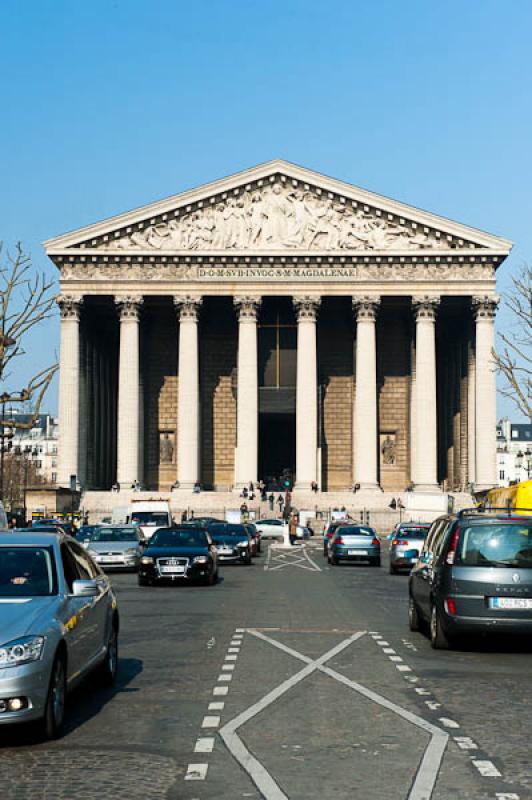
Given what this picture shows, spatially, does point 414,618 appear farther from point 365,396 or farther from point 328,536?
point 365,396

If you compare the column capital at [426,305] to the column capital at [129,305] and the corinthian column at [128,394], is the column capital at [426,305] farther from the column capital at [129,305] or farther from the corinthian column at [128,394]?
the corinthian column at [128,394]

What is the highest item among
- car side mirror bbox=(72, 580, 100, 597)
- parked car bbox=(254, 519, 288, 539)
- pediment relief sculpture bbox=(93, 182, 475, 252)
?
pediment relief sculpture bbox=(93, 182, 475, 252)

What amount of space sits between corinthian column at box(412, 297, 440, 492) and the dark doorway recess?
11789 mm

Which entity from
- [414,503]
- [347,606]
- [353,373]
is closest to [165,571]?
[347,606]

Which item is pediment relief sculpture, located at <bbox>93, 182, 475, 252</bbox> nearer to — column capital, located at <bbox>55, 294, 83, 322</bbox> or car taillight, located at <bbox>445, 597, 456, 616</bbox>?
column capital, located at <bbox>55, 294, 83, 322</bbox>

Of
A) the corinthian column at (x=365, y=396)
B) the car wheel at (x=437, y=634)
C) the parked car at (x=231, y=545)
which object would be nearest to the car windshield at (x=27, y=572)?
the car wheel at (x=437, y=634)

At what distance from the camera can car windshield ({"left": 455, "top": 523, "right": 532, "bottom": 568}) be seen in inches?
641

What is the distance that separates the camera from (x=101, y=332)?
283 feet

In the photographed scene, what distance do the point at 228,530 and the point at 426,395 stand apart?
34116 millimetres

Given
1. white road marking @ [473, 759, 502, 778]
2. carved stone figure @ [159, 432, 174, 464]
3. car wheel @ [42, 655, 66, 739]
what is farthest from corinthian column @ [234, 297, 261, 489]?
white road marking @ [473, 759, 502, 778]

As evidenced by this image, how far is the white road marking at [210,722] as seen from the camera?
10695 millimetres

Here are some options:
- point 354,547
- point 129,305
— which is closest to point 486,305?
point 129,305

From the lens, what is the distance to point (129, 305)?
78.3 metres

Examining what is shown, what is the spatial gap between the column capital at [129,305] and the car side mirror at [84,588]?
67734 millimetres
